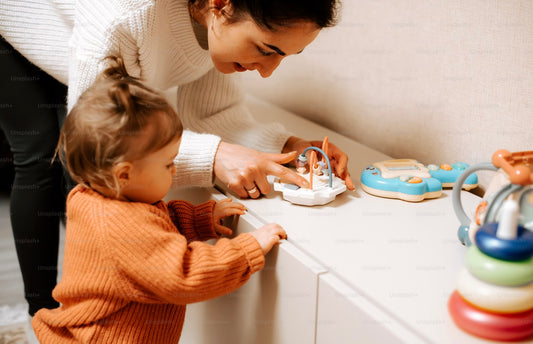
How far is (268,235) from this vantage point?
27.7 inches

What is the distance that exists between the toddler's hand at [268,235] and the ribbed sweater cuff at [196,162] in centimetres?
20

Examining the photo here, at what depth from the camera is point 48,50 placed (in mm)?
929

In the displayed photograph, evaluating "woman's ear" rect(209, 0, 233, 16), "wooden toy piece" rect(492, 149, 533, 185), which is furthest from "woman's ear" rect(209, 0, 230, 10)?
"wooden toy piece" rect(492, 149, 533, 185)

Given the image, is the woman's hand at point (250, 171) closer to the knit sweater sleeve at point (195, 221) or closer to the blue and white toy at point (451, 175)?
the knit sweater sleeve at point (195, 221)

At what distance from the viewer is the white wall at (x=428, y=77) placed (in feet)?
2.74

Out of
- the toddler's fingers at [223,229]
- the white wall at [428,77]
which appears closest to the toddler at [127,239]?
the toddler's fingers at [223,229]

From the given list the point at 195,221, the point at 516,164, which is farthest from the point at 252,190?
the point at 516,164

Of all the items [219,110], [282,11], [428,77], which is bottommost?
[219,110]

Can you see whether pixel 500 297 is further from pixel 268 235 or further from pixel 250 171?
pixel 250 171

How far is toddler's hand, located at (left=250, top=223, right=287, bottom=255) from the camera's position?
0.69 m

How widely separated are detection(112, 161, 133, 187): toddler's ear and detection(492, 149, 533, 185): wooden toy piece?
46 centimetres

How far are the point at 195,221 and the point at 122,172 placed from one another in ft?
0.62

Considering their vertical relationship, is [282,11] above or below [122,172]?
above

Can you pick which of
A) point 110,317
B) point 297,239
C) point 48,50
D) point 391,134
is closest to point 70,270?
point 110,317
